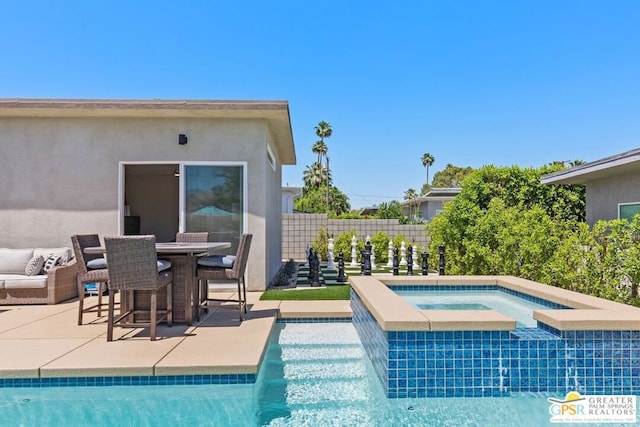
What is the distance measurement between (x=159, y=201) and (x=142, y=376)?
8.41 m

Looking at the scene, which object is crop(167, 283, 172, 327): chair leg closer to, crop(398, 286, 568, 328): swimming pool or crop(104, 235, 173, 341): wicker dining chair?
crop(104, 235, 173, 341): wicker dining chair

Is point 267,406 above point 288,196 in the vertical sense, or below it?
below

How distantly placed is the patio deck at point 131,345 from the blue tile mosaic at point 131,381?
37mm

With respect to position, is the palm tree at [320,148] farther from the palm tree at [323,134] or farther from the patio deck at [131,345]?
the patio deck at [131,345]

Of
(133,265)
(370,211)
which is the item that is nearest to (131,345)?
(133,265)

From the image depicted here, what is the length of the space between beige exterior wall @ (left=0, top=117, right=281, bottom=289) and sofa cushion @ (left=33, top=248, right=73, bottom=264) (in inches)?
19.7

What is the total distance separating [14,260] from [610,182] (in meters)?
11.0

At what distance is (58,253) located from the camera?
6.27 meters

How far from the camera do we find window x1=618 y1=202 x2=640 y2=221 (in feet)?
24.2

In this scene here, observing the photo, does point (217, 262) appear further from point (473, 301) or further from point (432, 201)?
point (432, 201)

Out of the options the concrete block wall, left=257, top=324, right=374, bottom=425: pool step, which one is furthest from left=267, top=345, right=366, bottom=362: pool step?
the concrete block wall

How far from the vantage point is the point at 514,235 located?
22.5 feet

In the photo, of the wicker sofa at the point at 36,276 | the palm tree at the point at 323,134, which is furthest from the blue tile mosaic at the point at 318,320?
the palm tree at the point at 323,134

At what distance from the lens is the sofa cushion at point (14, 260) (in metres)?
6.03
